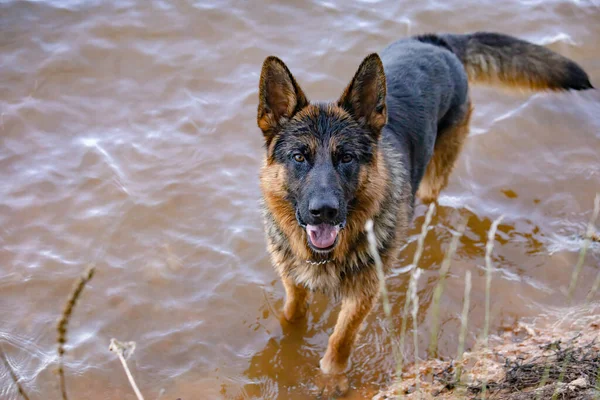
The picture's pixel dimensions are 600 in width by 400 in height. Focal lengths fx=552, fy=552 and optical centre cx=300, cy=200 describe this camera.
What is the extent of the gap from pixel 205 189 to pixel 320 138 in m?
2.40

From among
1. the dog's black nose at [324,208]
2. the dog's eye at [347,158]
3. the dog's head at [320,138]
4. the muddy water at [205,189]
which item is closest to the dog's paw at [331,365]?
the muddy water at [205,189]

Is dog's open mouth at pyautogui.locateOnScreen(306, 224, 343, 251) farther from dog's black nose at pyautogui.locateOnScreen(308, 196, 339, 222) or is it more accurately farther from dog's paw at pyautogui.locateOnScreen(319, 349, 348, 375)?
dog's paw at pyautogui.locateOnScreen(319, 349, 348, 375)

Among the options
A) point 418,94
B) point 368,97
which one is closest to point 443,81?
point 418,94

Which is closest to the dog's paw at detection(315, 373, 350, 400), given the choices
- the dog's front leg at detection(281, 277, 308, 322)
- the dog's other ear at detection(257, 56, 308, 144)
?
the dog's front leg at detection(281, 277, 308, 322)

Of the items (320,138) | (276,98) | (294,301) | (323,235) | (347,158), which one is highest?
(276,98)

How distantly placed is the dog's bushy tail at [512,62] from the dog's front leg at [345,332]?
9.15ft

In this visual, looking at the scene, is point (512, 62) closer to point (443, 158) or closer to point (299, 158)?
point (443, 158)

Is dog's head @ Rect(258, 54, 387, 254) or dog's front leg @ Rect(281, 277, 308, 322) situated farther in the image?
dog's front leg @ Rect(281, 277, 308, 322)

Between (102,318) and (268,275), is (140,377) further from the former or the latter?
(268,275)

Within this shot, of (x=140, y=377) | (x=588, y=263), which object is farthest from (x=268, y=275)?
(x=588, y=263)

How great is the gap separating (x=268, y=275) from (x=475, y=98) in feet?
12.5

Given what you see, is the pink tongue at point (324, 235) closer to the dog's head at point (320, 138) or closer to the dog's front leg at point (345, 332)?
the dog's head at point (320, 138)

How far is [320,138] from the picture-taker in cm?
375

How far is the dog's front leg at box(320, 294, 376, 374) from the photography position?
4102 mm
